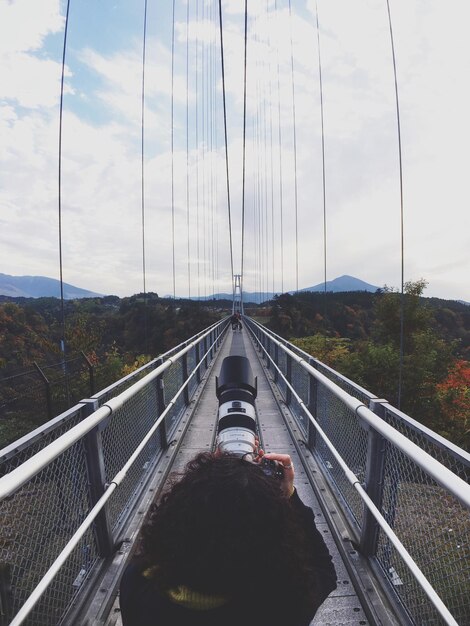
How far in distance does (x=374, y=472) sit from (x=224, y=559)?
58.3 inches

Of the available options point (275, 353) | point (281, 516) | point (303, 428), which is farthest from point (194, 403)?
point (281, 516)

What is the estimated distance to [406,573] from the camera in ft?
6.29

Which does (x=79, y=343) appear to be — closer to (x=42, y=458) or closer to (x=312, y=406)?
(x=312, y=406)

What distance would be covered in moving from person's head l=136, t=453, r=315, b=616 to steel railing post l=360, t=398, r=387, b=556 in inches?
50.4

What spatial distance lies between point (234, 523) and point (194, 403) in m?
4.92

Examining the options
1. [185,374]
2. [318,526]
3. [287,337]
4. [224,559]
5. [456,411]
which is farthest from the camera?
[287,337]

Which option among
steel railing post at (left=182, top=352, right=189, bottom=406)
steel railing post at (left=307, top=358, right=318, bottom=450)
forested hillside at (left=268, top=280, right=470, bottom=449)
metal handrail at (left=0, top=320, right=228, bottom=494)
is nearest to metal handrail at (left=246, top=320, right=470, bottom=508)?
metal handrail at (left=0, top=320, right=228, bottom=494)

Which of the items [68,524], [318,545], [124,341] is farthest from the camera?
[124,341]

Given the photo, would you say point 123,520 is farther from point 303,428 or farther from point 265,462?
point 303,428

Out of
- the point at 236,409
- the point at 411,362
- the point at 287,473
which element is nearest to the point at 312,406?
the point at 236,409

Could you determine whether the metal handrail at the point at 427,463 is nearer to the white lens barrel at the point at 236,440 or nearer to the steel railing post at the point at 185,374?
the white lens barrel at the point at 236,440

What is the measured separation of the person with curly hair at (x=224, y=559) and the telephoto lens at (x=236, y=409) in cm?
48

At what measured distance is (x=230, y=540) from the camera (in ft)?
2.67

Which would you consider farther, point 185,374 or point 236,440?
point 185,374
